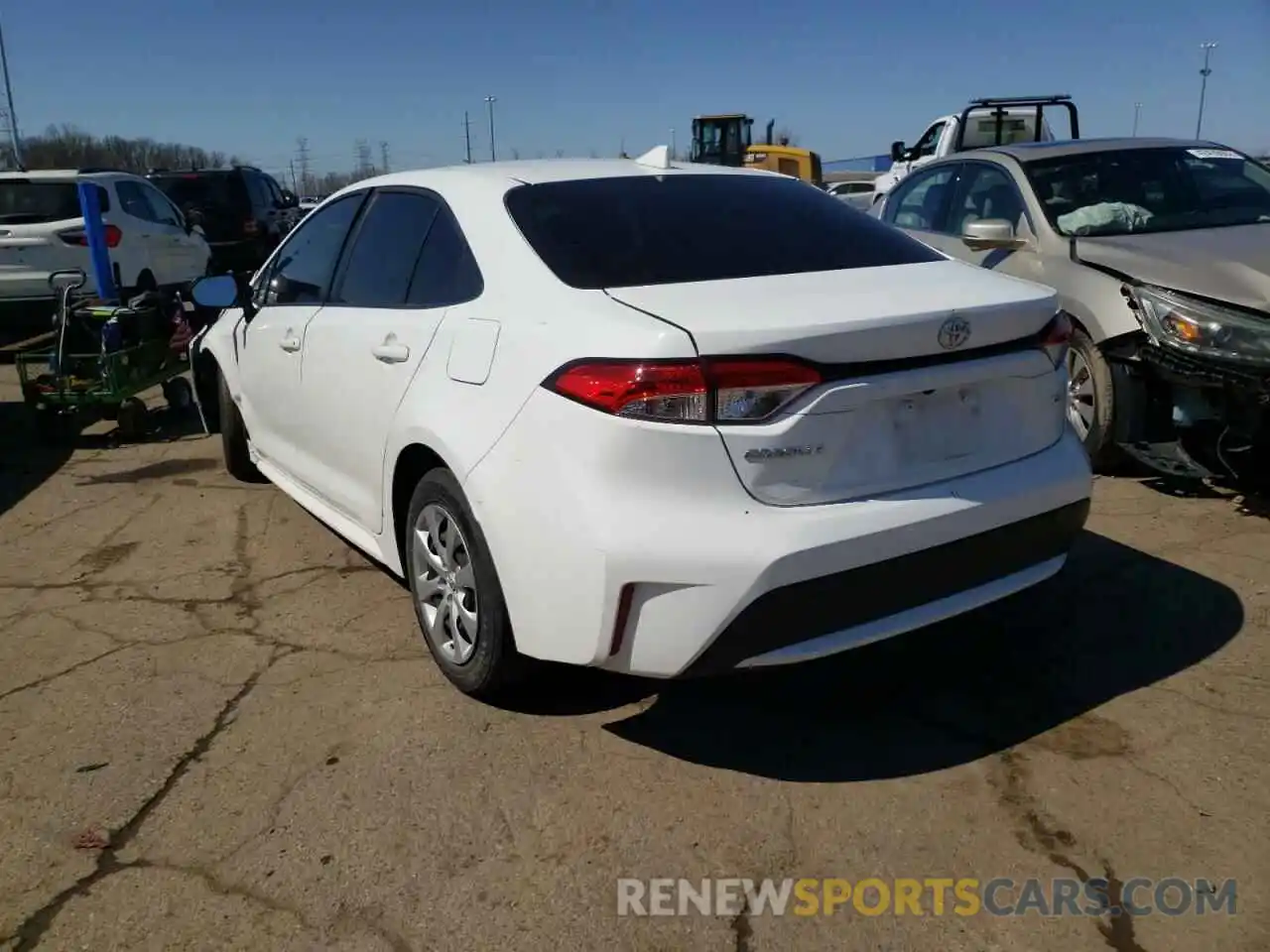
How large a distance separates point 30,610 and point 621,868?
3.04 metres

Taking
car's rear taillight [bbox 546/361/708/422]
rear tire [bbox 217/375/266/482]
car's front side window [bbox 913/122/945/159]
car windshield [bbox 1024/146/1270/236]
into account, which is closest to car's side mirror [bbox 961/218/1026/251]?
car windshield [bbox 1024/146/1270/236]

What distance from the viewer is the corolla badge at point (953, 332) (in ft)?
8.95

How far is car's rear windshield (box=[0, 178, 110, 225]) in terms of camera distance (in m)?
10.4

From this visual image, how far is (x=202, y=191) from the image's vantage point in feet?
55.2

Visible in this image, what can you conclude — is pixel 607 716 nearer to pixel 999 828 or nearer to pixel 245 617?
pixel 999 828

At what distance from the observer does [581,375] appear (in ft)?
8.58

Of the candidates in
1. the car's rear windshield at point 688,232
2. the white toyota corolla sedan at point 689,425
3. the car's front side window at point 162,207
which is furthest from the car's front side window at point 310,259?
the car's front side window at point 162,207

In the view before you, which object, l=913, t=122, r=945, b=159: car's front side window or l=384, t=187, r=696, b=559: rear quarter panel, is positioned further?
l=913, t=122, r=945, b=159: car's front side window

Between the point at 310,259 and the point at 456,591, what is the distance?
200 cm

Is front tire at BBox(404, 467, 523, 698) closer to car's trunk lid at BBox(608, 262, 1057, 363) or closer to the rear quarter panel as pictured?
the rear quarter panel

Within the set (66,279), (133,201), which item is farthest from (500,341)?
(133,201)

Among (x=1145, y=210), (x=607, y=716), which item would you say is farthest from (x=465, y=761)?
(x=1145, y=210)

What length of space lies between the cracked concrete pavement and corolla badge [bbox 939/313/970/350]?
1.15m

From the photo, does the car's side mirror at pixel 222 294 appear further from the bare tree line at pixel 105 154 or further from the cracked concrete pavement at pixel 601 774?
the bare tree line at pixel 105 154
